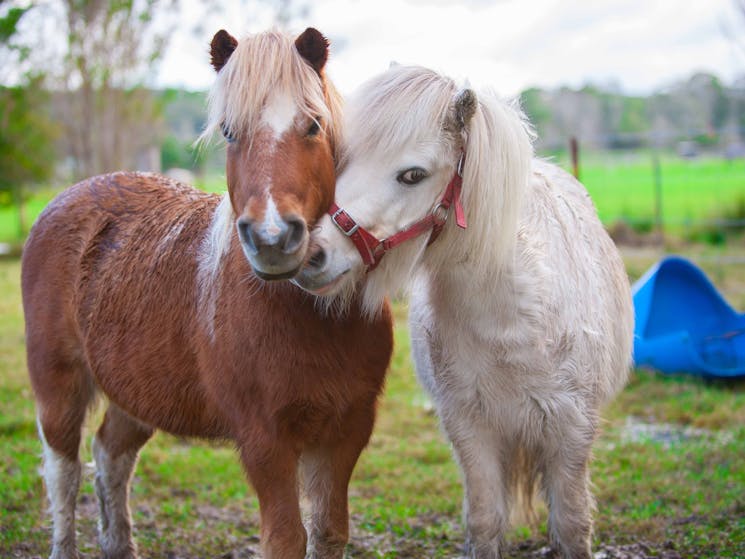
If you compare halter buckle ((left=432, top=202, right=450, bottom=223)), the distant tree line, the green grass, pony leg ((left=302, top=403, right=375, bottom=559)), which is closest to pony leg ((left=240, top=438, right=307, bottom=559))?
pony leg ((left=302, top=403, right=375, bottom=559))

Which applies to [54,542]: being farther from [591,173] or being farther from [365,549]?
[591,173]

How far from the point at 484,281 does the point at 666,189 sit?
723 inches

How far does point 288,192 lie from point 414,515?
259cm

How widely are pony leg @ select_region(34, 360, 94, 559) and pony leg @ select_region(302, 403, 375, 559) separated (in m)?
1.23

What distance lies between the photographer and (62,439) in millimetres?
3473

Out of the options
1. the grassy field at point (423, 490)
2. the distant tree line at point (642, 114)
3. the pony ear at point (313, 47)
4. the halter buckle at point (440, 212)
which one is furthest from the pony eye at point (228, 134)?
the distant tree line at point (642, 114)

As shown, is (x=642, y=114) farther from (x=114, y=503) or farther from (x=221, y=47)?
(x=221, y=47)

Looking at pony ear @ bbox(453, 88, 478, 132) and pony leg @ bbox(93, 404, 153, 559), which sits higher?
pony ear @ bbox(453, 88, 478, 132)

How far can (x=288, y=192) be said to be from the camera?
7.50 feet

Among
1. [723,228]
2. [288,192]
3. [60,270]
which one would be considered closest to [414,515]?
[60,270]

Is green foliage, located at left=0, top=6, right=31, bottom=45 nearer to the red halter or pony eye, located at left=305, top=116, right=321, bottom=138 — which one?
pony eye, located at left=305, top=116, right=321, bottom=138

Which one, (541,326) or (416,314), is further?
(416,314)

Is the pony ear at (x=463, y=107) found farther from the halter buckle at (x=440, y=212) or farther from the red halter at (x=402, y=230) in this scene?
the halter buckle at (x=440, y=212)

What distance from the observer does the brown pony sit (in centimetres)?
243
